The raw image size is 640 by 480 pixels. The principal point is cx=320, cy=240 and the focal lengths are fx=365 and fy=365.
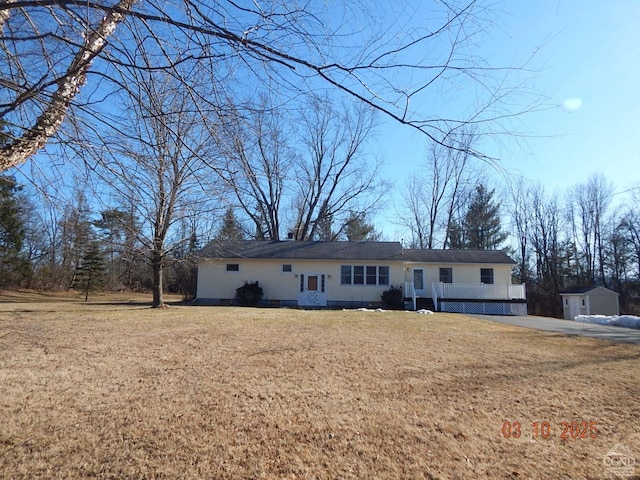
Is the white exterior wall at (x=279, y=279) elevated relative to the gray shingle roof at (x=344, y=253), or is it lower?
lower

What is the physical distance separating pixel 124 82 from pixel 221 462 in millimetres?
2868

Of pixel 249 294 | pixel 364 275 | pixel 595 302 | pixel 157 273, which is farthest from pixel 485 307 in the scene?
pixel 157 273

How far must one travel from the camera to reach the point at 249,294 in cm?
2055

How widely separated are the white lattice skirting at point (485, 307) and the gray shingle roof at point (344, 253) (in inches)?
112

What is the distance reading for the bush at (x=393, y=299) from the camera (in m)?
20.1

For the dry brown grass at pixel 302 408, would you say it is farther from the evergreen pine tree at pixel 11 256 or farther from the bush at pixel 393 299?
the evergreen pine tree at pixel 11 256

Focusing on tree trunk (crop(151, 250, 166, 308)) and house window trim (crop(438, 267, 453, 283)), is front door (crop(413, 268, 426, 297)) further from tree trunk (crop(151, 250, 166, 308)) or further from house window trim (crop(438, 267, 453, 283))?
tree trunk (crop(151, 250, 166, 308))

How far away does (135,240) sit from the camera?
13930 millimetres

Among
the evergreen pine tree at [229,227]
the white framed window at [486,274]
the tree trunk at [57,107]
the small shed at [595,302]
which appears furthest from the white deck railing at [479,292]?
the tree trunk at [57,107]

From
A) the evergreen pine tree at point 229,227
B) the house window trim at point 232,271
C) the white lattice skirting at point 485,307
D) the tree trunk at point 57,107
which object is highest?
the evergreen pine tree at point 229,227

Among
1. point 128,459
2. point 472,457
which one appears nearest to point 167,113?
point 128,459

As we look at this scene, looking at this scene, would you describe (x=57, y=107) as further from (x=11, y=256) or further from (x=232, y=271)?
(x=11, y=256)

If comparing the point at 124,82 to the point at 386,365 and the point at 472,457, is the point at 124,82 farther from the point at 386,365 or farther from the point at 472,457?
the point at 386,365
